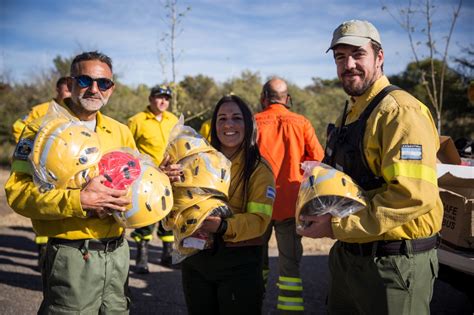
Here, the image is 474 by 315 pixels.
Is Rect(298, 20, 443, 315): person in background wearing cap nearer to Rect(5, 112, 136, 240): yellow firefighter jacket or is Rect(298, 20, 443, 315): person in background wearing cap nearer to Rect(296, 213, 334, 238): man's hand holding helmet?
Rect(296, 213, 334, 238): man's hand holding helmet

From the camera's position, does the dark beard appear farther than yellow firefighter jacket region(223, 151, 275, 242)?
No

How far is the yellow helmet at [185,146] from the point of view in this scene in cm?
272

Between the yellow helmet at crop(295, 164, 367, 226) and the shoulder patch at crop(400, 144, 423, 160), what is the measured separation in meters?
0.29

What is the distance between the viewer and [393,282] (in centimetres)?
227

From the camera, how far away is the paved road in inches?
181

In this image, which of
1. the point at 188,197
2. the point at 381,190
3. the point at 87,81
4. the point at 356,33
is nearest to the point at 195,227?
the point at 188,197

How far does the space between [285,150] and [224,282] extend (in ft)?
7.43

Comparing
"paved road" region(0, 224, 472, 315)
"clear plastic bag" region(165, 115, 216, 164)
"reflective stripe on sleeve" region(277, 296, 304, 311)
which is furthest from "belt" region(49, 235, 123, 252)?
"reflective stripe on sleeve" region(277, 296, 304, 311)

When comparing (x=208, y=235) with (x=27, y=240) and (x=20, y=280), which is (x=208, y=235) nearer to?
(x=20, y=280)

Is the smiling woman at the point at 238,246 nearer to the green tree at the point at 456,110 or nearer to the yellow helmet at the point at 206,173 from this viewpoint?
the yellow helmet at the point at 206,173

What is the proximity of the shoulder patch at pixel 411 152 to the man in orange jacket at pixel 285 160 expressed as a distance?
2.56 m

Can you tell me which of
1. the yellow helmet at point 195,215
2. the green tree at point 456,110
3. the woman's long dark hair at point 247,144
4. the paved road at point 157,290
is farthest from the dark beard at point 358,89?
the green tree at point 456,110

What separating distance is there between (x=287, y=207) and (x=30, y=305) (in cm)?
298

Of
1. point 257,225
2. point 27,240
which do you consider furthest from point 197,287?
point 27,240
